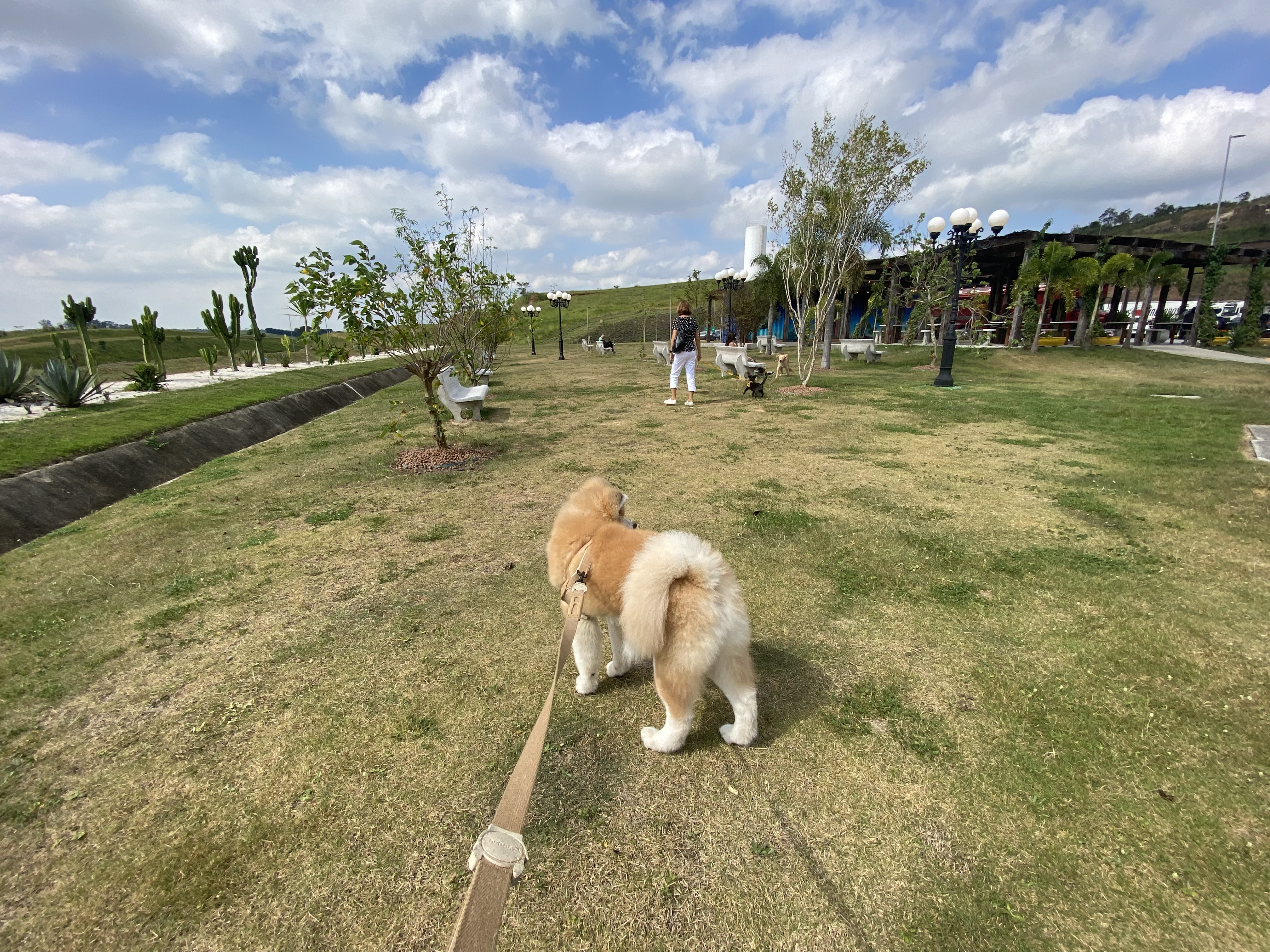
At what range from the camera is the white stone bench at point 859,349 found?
19.5 metres

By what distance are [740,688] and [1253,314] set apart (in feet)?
99.2

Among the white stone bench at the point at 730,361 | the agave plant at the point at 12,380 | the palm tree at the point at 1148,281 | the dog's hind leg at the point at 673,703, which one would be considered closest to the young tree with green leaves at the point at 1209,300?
the palm tree at the point at 1148,281

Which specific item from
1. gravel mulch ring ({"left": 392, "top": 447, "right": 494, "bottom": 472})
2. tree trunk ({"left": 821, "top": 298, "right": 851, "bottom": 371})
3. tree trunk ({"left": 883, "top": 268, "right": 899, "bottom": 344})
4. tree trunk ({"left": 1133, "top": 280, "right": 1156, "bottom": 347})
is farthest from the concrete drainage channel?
tree trunk ({"left": 1133, "top": 280, "right": 1156, "bottom": 347})

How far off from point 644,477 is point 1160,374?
54.8 feet

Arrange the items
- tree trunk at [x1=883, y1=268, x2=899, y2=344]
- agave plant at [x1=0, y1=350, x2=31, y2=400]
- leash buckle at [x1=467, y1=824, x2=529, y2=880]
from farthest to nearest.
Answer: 1. tree trunk at [x1=883, y1=268, x2=899, y2=344]
2. agave plant at [x1=0, y1=350, x2=31, y2=400]
3. leash buckle at [x1=467, y1=824, x2=529, y2=880]

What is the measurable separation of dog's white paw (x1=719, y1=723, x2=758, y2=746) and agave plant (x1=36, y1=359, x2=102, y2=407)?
13044 millimetres

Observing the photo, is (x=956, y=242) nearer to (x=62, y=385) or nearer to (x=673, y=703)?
(x=673, y=703)

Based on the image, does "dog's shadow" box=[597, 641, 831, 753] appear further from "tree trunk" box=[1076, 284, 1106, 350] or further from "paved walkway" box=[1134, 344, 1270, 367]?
"tree trunk" box=[1076, 284, 1106, 350]

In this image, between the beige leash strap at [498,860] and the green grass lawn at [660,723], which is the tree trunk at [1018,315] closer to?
the green grass lawn at [660,723]

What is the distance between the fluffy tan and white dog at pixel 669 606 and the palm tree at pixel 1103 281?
22.1m

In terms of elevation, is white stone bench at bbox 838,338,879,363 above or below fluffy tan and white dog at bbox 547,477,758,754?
above

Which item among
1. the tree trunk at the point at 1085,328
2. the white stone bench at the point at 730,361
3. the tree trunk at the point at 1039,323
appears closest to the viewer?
the white stone bench at the point at 730,361

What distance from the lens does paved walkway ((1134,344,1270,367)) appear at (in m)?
16.3

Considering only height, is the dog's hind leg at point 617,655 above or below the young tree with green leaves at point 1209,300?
below
